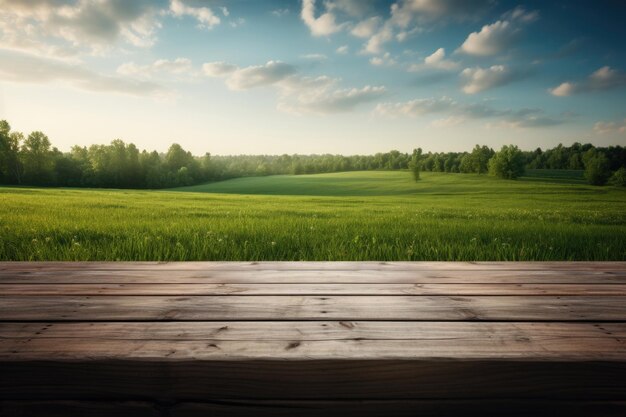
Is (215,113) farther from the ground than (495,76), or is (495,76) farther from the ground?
(495,76)

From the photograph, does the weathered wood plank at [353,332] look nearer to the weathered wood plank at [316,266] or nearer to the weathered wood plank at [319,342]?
the weathered wood plank at [319,342]

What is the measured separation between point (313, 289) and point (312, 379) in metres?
0.86

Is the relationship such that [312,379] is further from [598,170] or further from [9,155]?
[9,155]

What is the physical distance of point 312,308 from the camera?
157 centimetres

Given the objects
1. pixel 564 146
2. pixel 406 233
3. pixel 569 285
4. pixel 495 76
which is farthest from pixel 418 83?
pixel 569 285

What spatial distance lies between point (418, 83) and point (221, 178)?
45.7 meters

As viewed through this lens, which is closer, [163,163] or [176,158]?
[163,163]

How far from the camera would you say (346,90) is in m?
75.1

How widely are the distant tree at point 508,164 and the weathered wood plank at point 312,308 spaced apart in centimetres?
6389

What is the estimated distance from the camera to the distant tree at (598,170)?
43.8 metres

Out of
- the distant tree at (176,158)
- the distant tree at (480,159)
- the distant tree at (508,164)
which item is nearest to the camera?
the distant tree at (508,164)

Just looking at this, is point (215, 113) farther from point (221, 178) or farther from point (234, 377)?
point (234, 377)

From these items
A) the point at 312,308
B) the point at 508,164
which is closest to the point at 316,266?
the point at 312,308

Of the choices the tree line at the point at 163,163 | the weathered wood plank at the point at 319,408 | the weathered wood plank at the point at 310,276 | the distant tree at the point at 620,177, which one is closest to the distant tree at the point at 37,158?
the tree line at the point at 163,163
